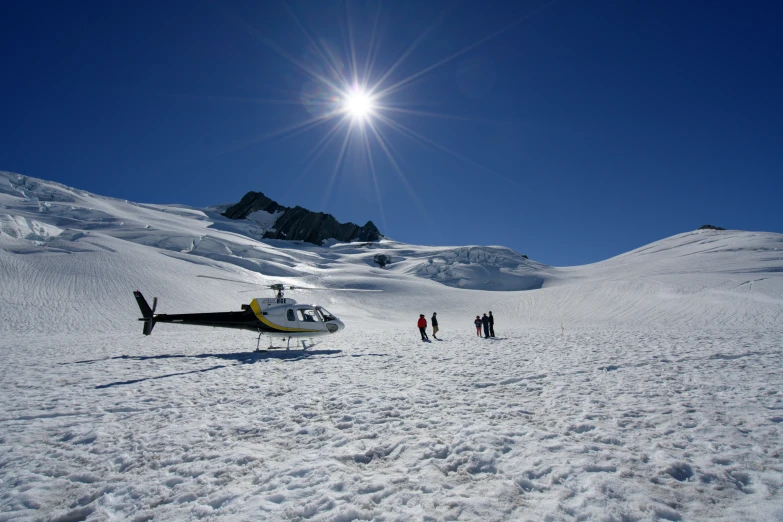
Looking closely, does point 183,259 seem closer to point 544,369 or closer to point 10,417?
point 10,417

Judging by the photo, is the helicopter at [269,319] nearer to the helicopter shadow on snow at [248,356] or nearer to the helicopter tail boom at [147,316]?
the helicopter tail boom at [147,316]

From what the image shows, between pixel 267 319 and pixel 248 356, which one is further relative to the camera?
pixel 267 319

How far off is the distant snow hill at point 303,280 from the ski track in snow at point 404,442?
14.2 m

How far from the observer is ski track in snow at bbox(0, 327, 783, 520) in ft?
12.4

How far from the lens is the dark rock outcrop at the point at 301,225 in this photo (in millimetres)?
115375

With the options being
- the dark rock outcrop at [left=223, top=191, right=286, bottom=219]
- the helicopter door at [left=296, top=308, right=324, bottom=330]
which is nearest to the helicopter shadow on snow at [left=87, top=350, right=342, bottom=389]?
the helicopter door at [left=296, top=308, right=324, bottom=330]

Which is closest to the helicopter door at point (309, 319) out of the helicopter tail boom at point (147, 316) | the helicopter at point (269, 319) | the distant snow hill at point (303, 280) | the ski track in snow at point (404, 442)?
the helicopter at point (269, 319)

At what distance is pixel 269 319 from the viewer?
50.2 ft

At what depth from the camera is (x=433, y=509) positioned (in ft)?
12.0

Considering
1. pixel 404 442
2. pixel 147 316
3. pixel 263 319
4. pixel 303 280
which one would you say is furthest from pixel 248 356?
pixel 303 280

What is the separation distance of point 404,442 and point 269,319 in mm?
11540

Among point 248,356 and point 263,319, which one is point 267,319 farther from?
point 248,356

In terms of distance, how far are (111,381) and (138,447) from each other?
5.51 m

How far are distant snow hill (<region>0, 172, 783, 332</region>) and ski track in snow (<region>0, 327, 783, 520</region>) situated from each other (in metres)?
14.2
